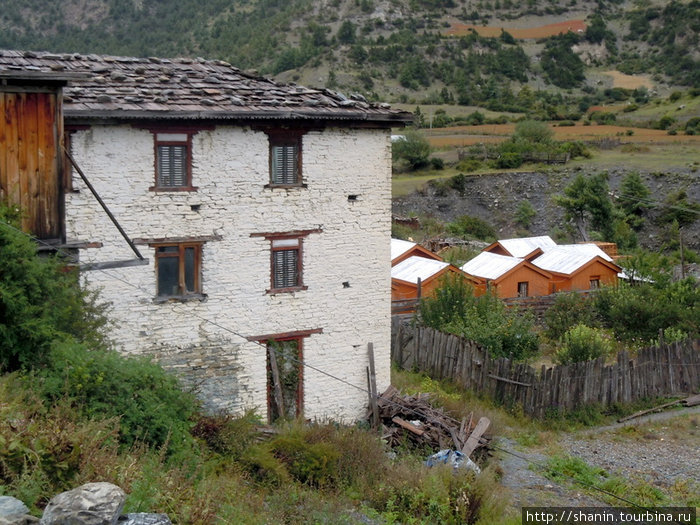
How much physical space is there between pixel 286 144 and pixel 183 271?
Answer: 3.21 meters

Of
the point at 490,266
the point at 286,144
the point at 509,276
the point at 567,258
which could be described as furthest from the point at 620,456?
the point at 567,258

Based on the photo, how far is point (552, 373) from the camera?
1964cm

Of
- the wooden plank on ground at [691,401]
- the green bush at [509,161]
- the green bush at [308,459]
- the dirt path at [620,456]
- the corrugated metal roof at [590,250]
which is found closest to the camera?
the green bush at [308,459]

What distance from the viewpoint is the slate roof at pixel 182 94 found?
14.9 metres

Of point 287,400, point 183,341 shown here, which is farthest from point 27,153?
point 287,400

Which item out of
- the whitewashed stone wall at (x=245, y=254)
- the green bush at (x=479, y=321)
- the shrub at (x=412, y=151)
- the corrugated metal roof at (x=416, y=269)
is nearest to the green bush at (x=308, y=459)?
the whitewashed stone wall at (x=245, y=254)

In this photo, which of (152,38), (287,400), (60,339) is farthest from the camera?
(152,38)

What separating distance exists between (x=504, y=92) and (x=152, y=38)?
42.7m

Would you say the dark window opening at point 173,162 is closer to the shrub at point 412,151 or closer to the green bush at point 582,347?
the green bush at point 582,347

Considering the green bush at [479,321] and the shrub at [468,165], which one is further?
the shrub at [468,165]

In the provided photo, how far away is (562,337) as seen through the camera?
25641mm

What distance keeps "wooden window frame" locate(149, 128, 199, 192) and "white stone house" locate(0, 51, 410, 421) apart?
3 cm

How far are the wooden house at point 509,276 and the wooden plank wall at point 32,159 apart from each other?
18470 mm

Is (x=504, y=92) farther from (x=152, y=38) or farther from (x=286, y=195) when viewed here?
(x=286, y=195)
